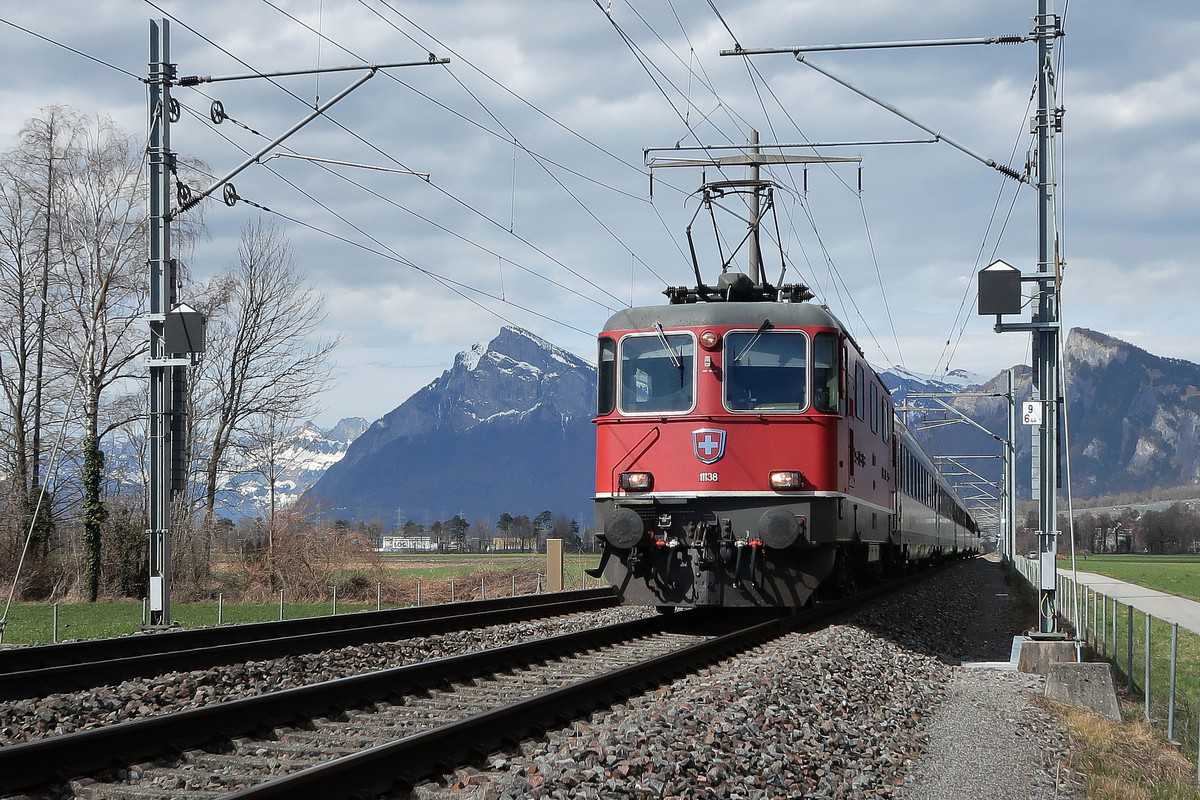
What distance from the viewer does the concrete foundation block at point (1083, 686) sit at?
37.3 feet

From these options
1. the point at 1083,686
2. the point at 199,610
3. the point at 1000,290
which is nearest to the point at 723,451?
the point at 1000,290

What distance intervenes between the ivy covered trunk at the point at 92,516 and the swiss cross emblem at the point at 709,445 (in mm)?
20736

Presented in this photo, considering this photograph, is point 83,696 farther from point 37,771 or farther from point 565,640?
point 565,640

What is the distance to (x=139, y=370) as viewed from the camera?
121 ft

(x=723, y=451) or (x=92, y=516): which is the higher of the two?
(x=723, y=451)

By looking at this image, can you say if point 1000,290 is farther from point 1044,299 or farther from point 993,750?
point 993,750

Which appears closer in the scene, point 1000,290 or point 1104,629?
point 1000,290

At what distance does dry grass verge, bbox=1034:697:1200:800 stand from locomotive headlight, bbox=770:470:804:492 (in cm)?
372

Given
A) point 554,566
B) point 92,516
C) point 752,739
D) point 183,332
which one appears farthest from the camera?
point 92,516

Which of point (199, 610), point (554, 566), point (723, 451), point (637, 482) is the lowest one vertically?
point (199, 610)

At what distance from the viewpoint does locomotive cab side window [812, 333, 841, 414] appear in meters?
14.5

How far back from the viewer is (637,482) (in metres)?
14.8

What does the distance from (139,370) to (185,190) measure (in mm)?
20951

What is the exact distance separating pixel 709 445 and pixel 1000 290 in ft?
11.8
